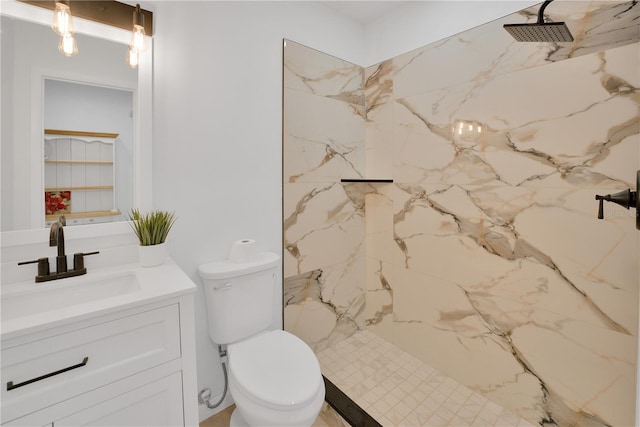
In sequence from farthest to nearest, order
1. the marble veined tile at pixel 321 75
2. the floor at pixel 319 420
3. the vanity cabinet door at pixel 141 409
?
the marble veined tile at pixel 321 75
the floor at pixel 319 420
the vanity cabinet door at pixel 141 409

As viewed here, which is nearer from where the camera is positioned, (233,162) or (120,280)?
(120,280)

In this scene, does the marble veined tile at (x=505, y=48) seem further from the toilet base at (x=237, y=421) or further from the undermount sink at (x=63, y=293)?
the toilet base at (x=237, y=421)

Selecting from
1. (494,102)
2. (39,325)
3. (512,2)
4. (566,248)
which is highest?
(512,2)

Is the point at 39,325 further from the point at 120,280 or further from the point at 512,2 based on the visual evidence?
the point at 512,2

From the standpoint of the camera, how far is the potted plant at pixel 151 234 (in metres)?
1.35

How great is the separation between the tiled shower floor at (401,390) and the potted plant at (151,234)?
132 centimetres

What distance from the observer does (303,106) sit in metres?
2.00

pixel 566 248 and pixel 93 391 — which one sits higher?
pixel 566 248

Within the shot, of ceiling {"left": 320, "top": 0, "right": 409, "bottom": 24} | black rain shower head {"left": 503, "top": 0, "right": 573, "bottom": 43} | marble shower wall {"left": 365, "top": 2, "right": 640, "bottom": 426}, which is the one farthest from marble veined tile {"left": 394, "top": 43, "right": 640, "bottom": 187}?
ceiling {"left": 320, "top": 0, "right": 409, "bottom": 24}

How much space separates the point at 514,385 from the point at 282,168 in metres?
1.81

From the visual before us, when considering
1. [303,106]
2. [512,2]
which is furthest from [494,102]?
[303,106]

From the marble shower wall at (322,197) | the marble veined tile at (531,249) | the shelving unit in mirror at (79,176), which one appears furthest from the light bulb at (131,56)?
the marble veined tile at (531,249)

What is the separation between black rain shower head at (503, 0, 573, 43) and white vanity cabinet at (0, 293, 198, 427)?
5.00ft

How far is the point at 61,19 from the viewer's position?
122 cm
